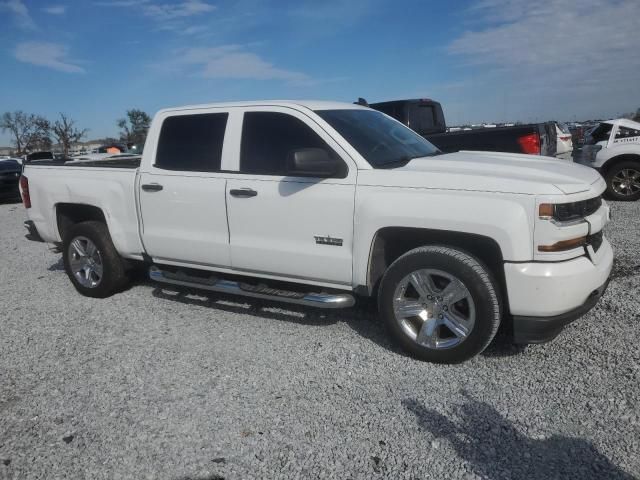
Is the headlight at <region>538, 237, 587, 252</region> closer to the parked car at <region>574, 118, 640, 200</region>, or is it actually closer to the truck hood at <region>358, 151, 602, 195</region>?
the truck hood at <region>358, 151, 602, 195</region>

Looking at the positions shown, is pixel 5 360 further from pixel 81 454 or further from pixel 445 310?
pixel 445 310

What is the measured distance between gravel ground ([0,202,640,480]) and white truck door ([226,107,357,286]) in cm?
64

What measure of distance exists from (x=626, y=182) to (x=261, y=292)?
8540 mm

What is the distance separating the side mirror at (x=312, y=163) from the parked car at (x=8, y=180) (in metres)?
15.8

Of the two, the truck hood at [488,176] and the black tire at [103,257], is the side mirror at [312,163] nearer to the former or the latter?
the truck hood at [488,176]

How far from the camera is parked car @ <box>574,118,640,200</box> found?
31.8 ft

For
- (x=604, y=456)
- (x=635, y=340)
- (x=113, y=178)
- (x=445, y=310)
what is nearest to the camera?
(x=604, y=456)

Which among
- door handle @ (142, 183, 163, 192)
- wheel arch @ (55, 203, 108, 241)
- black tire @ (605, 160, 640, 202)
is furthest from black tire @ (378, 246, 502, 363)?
black tire @ (605, 160, 640, 202)

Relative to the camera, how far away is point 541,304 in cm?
322

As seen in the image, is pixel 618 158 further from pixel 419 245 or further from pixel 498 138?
pixel 419 245

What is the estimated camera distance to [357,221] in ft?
12.4

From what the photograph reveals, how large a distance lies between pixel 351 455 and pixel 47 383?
2318mm

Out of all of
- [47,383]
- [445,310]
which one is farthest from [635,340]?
[47,383]

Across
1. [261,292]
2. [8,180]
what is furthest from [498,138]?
[8,180]
